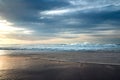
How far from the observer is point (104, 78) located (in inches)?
448

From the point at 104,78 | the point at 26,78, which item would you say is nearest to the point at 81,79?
the point at 104,78

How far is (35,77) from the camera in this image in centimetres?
1196

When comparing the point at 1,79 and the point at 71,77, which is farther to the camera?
the point at 71,77

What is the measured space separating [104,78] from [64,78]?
230cm

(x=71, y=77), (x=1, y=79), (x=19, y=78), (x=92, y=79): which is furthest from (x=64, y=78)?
(x=1, y=79)

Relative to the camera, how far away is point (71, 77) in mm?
11859

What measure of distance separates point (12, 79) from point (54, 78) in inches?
95.0

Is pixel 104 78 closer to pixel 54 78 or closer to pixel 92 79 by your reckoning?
pixel 92 79

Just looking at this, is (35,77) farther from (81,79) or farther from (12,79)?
(81,79)

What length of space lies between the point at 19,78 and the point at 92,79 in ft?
13.9

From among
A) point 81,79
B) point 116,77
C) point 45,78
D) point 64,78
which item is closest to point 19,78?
point 45,78

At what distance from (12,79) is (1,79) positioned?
A: 0.60 metres

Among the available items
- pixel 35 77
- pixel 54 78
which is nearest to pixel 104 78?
pixel 54 78

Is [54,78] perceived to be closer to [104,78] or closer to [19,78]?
[19,78]
